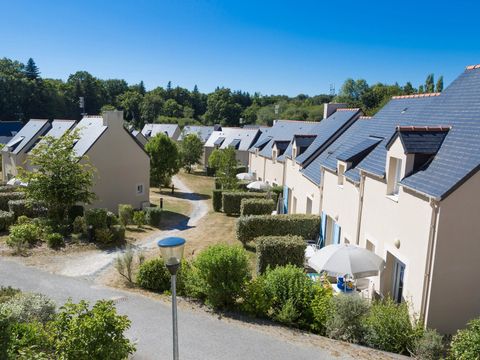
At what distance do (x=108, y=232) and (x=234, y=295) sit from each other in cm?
1089

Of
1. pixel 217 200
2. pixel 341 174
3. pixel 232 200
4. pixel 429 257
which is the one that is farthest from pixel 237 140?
pixel 429 257

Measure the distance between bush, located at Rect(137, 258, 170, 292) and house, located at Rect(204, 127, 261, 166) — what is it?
41920 millimetres

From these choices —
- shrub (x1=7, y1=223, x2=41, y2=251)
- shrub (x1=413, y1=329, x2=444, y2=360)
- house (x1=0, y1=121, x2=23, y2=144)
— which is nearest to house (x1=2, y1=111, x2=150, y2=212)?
shrub (x1=7, y1=223, x2=41, y2=251)

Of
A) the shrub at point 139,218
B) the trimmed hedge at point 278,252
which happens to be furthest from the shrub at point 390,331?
the shrub at point 139,218

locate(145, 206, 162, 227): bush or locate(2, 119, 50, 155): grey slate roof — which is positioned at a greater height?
locate(2, 119, 50, 155): grey slate roof

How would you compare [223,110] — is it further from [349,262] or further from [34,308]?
[34,308]

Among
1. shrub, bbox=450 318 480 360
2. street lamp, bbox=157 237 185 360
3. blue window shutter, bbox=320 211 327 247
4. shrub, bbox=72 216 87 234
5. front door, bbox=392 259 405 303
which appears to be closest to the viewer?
street lamp, bbox=157 237 185 360

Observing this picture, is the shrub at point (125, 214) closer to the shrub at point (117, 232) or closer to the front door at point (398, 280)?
the shrub at point (117, 232)

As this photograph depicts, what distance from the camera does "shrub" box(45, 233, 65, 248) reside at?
62.1ft

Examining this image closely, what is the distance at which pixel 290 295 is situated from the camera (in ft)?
37.8

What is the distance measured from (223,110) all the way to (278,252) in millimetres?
113336

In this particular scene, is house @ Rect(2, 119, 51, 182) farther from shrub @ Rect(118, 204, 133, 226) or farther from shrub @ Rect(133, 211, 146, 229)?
shrub @ Rect(133, 211, 146, 229)

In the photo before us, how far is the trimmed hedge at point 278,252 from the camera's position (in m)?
15.4

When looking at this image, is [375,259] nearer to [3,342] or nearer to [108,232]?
[3,342]
